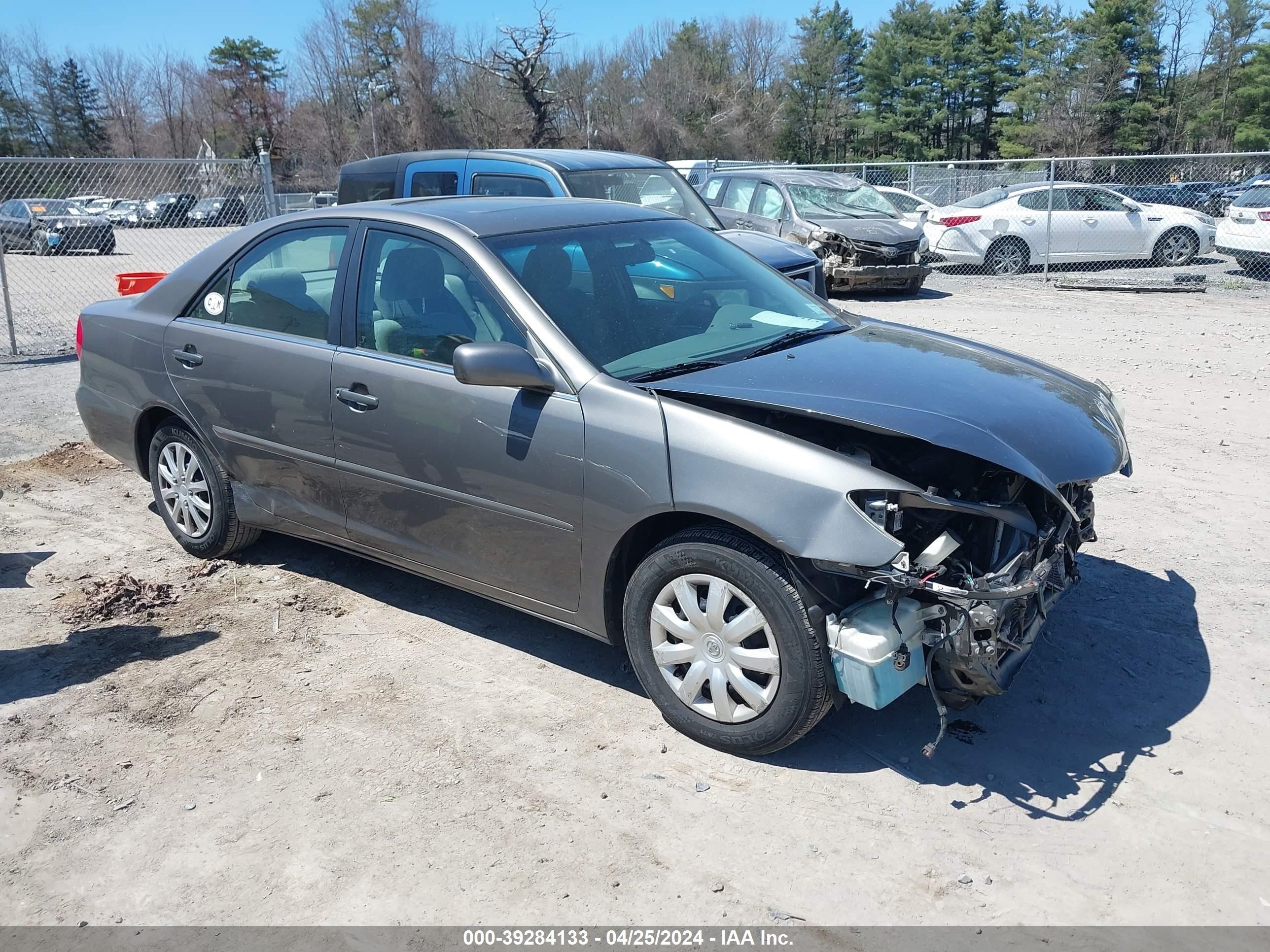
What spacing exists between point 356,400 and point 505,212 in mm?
1018

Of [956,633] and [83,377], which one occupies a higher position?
[83,377]

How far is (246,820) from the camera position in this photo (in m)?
3.33

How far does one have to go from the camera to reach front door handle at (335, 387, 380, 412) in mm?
4238

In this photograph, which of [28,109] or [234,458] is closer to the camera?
[234,458]

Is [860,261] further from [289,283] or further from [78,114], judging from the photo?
[78,114]

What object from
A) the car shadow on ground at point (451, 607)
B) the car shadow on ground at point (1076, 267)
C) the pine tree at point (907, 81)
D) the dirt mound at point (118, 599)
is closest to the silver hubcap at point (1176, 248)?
the car shadow on ground at point (1076, 267)

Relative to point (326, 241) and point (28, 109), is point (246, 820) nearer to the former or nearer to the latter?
point (326, 241)

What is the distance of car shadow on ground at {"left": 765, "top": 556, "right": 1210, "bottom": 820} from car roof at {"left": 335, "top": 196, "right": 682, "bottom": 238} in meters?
2.32

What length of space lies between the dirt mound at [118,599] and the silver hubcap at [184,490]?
36 cm

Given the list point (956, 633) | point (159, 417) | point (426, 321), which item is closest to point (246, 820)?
point (426, 321)

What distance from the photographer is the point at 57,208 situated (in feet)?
65.5

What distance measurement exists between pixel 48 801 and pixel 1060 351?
31.5ft

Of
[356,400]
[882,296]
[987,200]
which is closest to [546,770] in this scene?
[356,400]

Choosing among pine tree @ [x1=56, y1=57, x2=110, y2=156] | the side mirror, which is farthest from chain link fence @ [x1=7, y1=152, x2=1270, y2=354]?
pine tree @ [x1=56, y1=57, x2=110, y2=156]
